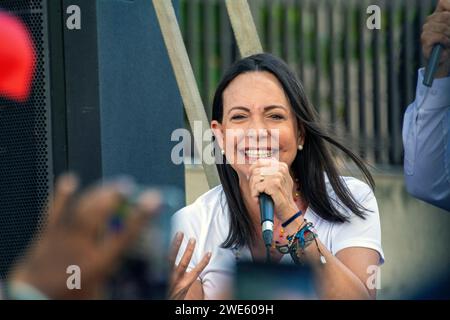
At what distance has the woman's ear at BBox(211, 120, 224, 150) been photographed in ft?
9.47

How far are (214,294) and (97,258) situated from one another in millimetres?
1638

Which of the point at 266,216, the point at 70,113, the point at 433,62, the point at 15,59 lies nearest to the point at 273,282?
the point at 266,216

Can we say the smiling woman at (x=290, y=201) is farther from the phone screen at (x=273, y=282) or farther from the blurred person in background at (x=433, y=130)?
the blurred person in background at (x=433, y=130)

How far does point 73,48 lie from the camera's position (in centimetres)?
304

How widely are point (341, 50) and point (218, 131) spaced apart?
1.36 m

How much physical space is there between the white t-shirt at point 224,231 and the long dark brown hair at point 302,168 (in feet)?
0.07

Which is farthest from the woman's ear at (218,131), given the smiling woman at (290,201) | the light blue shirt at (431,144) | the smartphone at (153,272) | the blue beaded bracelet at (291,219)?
the light blue shirt at (431,144)

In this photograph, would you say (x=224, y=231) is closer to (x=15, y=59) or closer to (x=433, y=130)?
(x=433, y=130)

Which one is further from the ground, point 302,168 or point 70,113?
point 70,113

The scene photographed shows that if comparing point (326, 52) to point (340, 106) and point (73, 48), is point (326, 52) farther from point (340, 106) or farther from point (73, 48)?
point (73, 48)

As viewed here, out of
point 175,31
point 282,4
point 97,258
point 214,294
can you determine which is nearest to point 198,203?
point 214,294

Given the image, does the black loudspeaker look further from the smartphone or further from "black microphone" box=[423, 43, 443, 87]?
"black microphone" box=[423, 43, 443, 87]

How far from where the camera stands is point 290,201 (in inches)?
102
